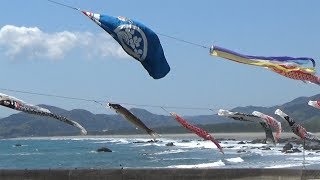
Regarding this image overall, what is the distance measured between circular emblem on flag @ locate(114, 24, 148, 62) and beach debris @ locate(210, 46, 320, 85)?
2.05m

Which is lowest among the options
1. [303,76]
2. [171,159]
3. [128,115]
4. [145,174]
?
[145,174]

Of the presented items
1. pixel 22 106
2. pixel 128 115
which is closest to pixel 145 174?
pixel 128 115

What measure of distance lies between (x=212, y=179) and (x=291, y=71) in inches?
151

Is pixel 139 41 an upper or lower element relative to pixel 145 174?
upper

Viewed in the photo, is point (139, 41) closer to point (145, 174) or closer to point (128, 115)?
point (128, 115)

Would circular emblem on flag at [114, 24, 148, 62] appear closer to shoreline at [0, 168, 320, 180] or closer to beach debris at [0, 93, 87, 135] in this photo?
beach debris at [0, 93, 87, 135]

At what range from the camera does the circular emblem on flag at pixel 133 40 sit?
13504 mm

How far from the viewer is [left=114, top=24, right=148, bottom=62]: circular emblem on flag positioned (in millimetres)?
13504

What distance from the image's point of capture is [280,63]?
16141mm

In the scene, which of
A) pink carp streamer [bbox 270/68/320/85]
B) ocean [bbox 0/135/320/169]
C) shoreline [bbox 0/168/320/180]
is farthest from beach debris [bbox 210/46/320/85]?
ocean [bbox 0/135/320/169]

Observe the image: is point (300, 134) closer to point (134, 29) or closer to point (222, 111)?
point (222, 111)

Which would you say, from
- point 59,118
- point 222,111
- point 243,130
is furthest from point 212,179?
point 243,130

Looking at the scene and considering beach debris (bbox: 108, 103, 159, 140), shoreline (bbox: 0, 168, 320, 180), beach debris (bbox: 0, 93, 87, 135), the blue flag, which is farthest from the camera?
shoreline (bbox: 0, 168, 320, 180)

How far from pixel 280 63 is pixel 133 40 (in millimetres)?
4245
